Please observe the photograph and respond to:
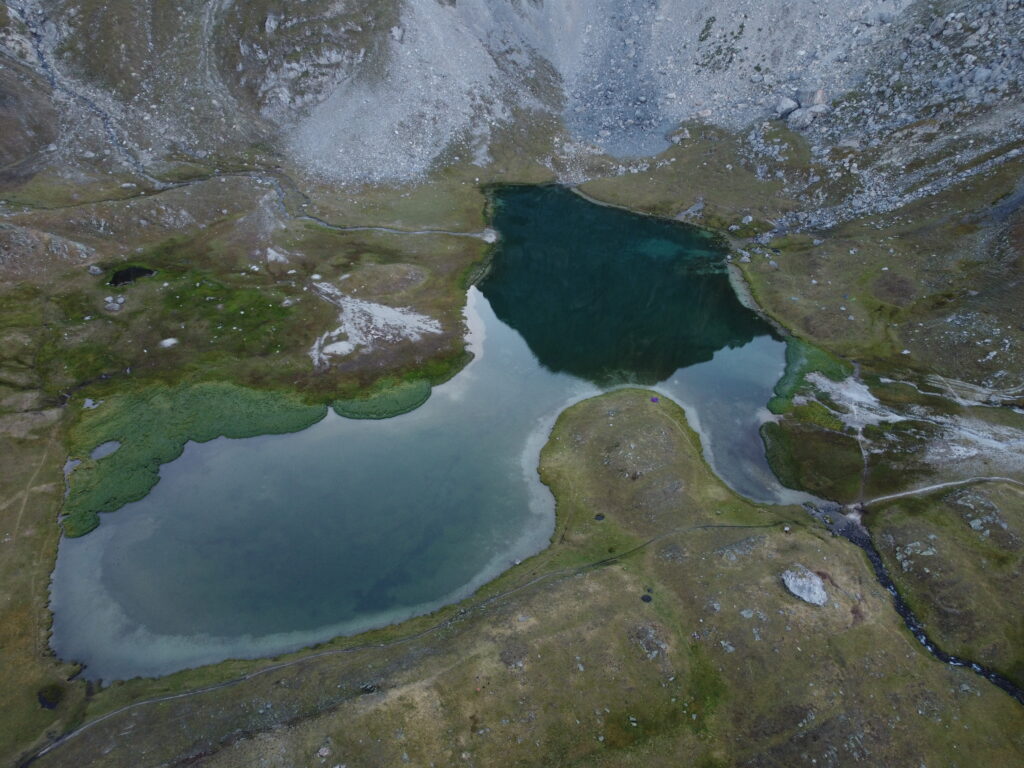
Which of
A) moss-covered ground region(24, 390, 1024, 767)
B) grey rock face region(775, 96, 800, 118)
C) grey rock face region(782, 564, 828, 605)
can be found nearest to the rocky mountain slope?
moss-covered ground region(24, 390, 1024, 767)

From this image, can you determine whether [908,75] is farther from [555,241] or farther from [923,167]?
[555,241]

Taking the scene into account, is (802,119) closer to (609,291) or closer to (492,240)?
(609,291)

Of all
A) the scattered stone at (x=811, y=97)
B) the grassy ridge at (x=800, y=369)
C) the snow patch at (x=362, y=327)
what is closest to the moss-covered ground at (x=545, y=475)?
the grassy ridge at (x=800, y=369)

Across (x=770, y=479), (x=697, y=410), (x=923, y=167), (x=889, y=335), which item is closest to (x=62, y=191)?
(x=697, y=410)

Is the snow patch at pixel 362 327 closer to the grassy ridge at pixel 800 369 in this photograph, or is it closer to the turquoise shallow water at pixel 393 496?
the turquoise shallow water at pixel 393 496

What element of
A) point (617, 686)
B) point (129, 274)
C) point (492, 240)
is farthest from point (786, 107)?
point (129, 274)

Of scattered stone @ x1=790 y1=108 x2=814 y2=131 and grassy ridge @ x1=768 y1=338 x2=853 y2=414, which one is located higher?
scattered stone @ x1=790 y1=108 x2=814 y2=131

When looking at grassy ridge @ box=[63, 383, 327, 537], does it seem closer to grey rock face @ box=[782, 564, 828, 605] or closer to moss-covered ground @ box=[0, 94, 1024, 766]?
moss-covered ground @ box=[0, 94, 1024, 766]
